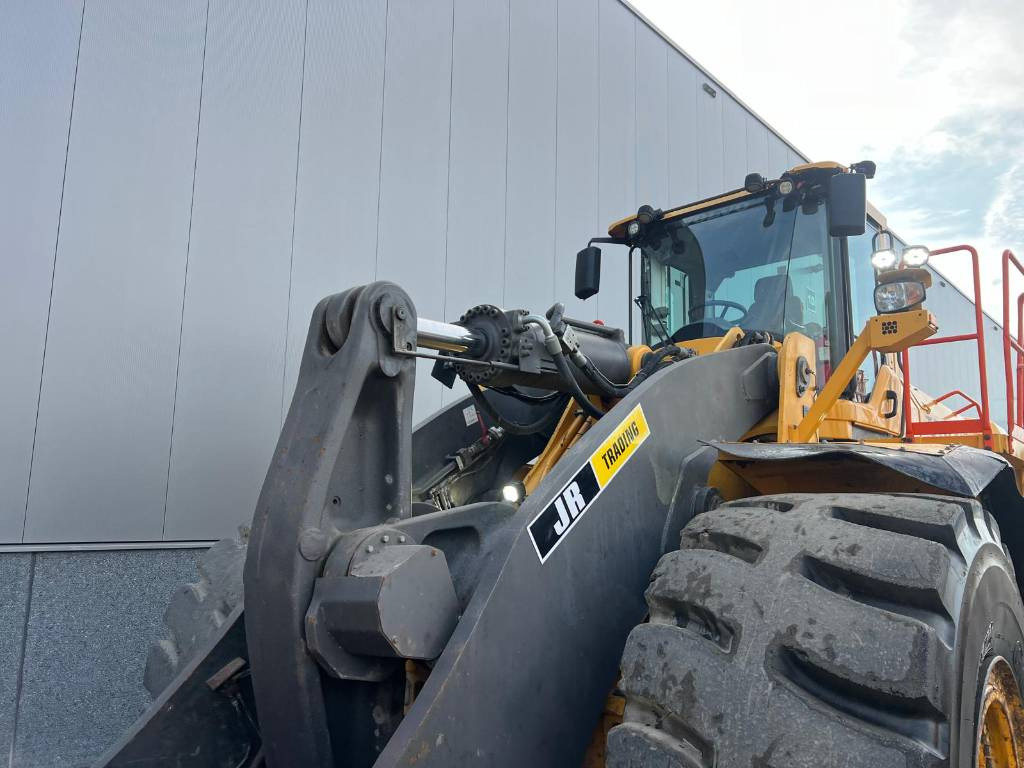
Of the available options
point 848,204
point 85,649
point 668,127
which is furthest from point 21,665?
point 668,127

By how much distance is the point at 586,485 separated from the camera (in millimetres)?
2176

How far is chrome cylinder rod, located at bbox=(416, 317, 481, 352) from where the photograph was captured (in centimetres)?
240

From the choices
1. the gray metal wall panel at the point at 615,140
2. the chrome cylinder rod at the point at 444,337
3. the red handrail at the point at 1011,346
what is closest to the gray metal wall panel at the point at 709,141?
the gray metal wall panel at the point at 615,140

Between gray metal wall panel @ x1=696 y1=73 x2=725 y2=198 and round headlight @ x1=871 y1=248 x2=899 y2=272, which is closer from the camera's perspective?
round headlight @ x1=871 y1=248 x2=899 y2=272

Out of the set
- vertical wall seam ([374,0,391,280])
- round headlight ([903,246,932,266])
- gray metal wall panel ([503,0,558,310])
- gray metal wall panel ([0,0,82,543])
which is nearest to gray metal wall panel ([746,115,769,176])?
gray metal wall panel ([503,0,558,310])

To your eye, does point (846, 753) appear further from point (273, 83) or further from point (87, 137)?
point (273, 83)

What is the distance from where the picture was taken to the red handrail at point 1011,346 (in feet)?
15.8

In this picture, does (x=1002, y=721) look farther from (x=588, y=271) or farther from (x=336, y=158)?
(x=336, y=158)

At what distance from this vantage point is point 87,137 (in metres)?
4.69

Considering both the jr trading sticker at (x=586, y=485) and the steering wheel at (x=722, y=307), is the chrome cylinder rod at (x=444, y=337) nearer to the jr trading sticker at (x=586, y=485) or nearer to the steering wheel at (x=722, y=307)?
the jr trading sticker at (x=586, y=485)

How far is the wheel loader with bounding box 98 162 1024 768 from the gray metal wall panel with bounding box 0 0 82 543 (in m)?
2.02

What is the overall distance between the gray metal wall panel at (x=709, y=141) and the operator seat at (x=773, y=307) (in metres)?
6.84

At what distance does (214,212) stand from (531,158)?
11.3 ft

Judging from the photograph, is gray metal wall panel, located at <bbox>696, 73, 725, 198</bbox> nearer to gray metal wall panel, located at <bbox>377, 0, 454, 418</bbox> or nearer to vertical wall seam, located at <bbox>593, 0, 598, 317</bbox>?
vertical wall seam, located at <bbox>593, 0, 598, 317</bbox>
